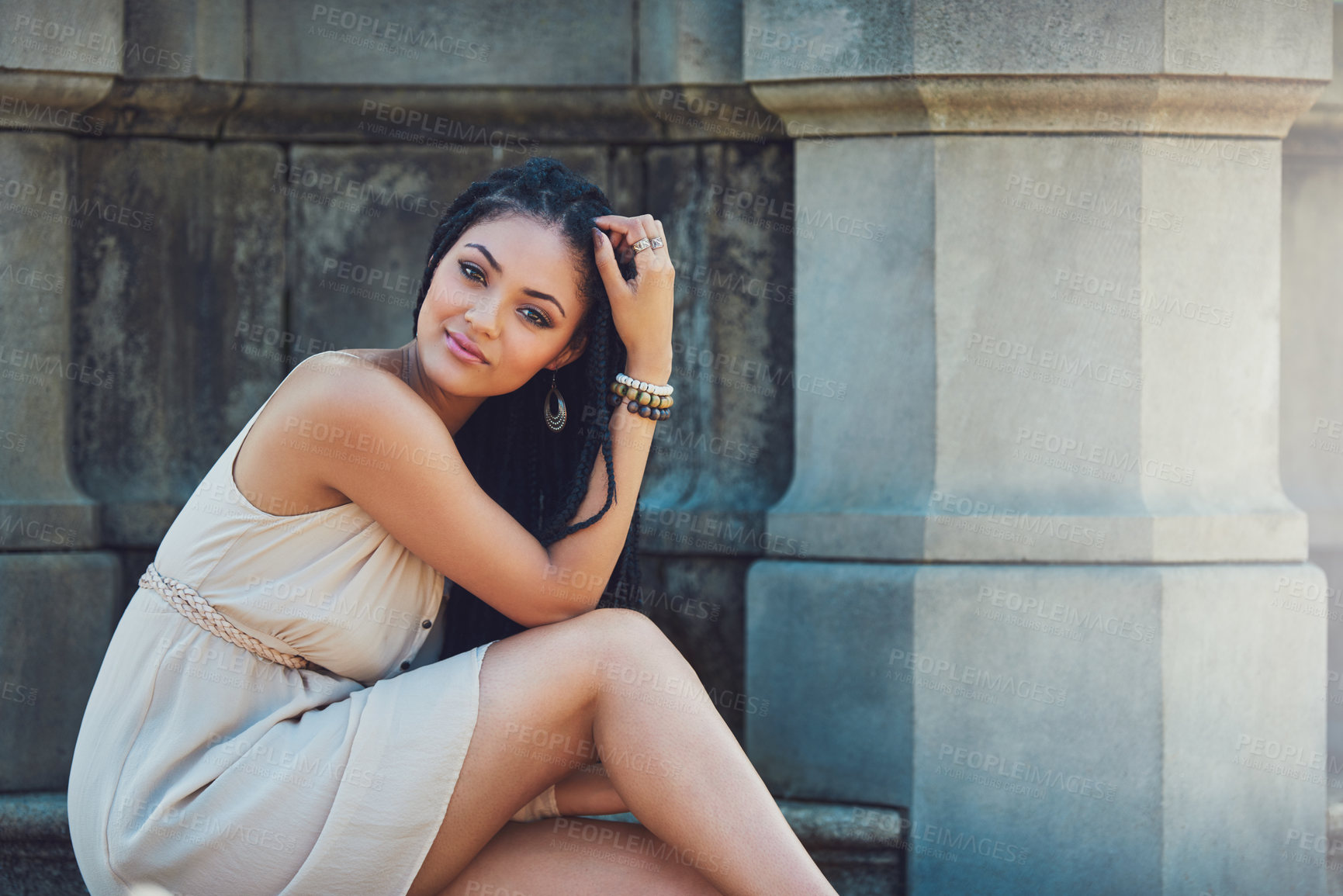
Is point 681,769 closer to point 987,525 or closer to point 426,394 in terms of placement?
point 426,394

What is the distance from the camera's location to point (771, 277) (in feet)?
11.3

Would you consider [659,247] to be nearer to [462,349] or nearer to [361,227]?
[462,349]

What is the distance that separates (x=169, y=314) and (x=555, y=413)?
4.62ft

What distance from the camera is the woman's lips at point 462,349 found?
7.80ft

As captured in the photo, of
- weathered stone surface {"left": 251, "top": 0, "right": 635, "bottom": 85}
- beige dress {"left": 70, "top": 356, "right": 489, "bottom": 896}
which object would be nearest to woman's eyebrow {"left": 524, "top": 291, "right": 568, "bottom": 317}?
beige dress {"left": 70, "top": 356, "right": 489, "bottom": 896}

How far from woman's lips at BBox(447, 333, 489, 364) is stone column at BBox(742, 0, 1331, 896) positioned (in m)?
1.15

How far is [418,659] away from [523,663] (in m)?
0.39

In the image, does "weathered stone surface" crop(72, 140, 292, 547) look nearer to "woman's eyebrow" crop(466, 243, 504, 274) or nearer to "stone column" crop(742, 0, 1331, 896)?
"woman's eyebrow" crop(466, 243, 504, 274)

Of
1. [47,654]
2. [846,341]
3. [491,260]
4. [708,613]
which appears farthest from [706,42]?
[47,654]

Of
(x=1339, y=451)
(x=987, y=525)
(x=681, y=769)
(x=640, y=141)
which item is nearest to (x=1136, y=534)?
(x=987, y=525)

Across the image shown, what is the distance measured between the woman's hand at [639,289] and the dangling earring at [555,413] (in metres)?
0.22

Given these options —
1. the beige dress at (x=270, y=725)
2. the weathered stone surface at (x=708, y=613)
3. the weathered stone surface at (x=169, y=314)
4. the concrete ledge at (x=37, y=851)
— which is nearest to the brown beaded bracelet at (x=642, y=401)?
the beige dress at (x=270, y=725)

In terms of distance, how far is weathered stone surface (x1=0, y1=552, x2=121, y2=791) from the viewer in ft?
10.4

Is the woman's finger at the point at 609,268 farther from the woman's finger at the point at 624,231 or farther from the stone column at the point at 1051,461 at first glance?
the stone column at the point at 1051,461
